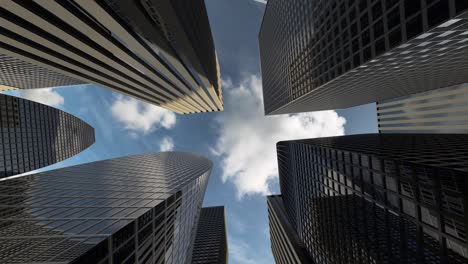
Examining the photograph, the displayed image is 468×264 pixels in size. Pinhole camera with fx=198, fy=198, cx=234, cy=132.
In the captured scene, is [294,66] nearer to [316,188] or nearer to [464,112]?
[316,188]

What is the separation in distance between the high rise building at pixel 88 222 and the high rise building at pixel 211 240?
251 ft

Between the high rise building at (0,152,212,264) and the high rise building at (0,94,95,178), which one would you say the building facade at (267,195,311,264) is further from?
the high rise building at (0,94,95,178)

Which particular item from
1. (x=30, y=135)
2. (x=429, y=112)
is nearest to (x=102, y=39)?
(x=429, y=112)

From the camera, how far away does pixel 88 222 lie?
703 inches

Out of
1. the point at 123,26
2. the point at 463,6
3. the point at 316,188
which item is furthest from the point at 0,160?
the point at 463,6

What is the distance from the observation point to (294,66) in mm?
67312

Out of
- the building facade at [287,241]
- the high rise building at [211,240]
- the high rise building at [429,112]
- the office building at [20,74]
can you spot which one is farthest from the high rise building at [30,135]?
the high rise building at [429,112]

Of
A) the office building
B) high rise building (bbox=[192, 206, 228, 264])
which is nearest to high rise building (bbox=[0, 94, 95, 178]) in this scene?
the office building

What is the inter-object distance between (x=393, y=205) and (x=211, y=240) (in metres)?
115

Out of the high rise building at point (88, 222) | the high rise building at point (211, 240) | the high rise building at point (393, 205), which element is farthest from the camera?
the high rise building at point (211, 240)

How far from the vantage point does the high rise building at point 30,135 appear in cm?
8794

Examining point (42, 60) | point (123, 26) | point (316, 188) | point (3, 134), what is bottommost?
point (316, 188)

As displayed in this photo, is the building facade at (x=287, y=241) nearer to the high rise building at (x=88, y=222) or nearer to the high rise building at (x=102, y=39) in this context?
the high rise building at (x=88, y=222)

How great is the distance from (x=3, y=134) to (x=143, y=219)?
11380cm
